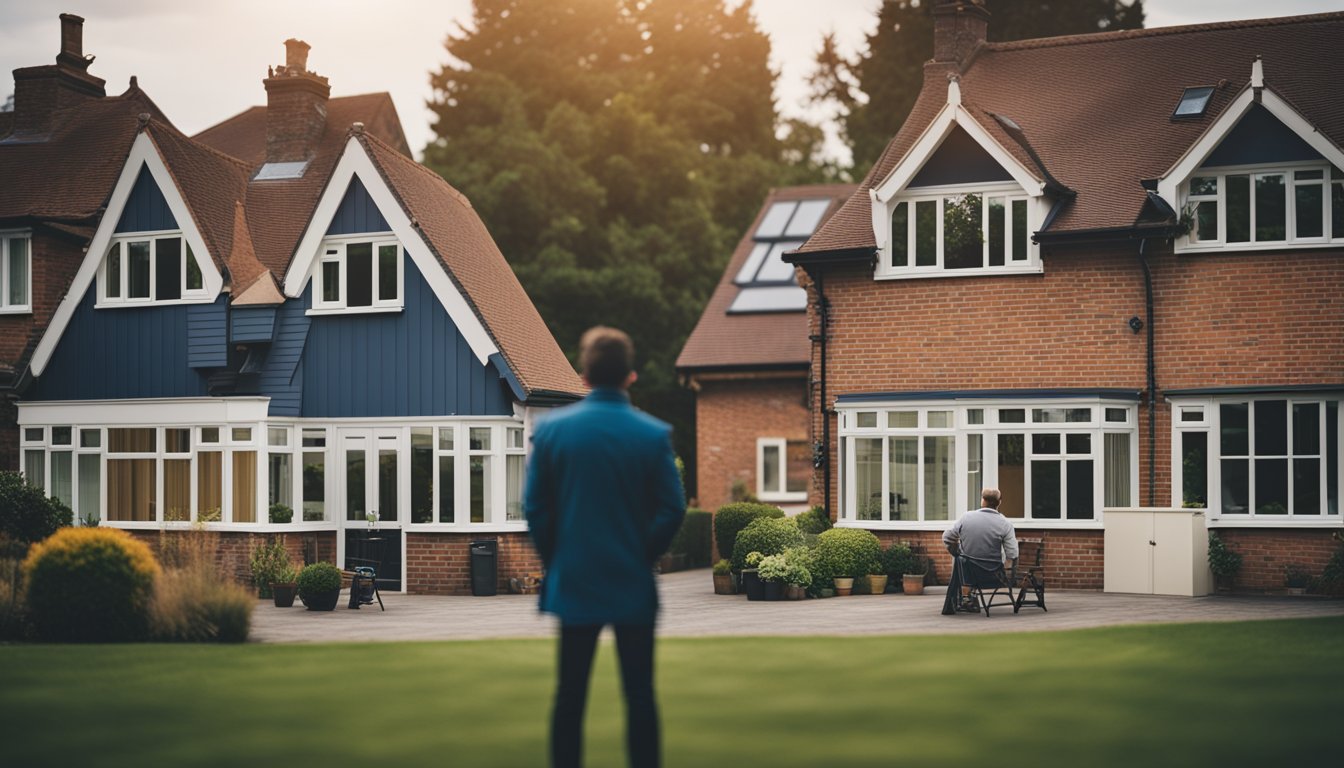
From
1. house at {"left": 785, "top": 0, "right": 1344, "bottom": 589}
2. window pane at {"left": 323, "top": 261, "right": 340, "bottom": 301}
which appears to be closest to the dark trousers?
house at {"left": 785, "top": 0, "right": 1344, "bottom": 589}

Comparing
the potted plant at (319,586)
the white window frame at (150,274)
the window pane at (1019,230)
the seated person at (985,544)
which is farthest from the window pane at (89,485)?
the window pane at (1019,230)

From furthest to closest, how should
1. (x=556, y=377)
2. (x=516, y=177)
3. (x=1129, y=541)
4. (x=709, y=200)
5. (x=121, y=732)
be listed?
1. (x=709, y=200)
2. (x=516, y=177)
3. (x=556, y=377)
4. (x=1129, y=541)
5. (x=121, y=732)

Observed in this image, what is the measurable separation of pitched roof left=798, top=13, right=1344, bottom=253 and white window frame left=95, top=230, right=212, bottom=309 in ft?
32.0

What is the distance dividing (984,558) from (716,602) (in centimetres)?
443

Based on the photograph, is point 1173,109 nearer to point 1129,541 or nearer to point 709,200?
point 1129,541

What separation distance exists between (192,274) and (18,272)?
4.00 metres

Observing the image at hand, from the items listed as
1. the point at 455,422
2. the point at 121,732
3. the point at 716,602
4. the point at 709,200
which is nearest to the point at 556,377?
the point at 455,422

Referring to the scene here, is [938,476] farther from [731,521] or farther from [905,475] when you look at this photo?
[731,521]

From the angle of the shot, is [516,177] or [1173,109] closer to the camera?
[1173,109]

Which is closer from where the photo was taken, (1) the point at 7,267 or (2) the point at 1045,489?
(2) the point at 1045,489

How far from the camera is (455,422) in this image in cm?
2305

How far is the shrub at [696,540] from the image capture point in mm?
30109

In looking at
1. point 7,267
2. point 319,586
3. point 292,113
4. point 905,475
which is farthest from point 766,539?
point 7,267

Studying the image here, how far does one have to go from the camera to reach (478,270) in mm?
24969
